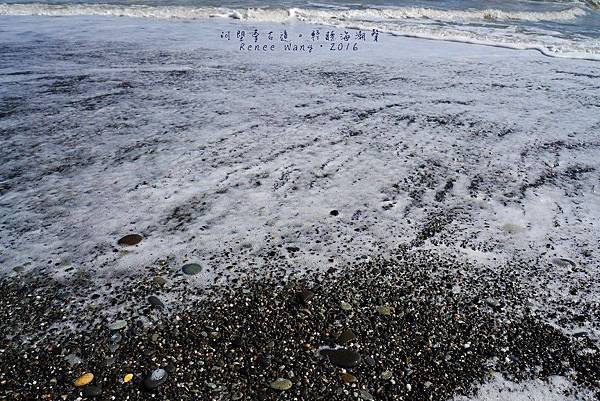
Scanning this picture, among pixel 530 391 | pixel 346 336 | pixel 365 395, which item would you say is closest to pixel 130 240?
pixel 346 336

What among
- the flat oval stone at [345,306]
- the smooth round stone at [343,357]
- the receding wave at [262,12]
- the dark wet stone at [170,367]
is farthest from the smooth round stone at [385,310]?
the receding wave at [262,12]

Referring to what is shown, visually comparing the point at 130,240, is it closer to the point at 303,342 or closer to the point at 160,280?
the point at 160,280

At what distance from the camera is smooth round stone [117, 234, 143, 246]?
2754mm

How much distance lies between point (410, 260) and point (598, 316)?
0.97m

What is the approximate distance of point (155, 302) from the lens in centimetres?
229

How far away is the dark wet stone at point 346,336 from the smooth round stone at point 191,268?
907mm

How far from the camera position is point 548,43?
9477 mm

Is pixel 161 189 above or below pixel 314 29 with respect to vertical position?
below

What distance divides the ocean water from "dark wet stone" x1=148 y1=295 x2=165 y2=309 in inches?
334

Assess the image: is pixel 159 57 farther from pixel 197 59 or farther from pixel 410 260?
pixel 410 260

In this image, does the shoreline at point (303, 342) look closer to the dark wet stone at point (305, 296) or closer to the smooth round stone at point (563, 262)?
the dark wet stone at point (305, 296)

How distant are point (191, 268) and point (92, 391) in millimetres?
885

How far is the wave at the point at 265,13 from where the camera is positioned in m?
11.8

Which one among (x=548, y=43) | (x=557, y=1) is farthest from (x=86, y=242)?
(x=557, y=1)
